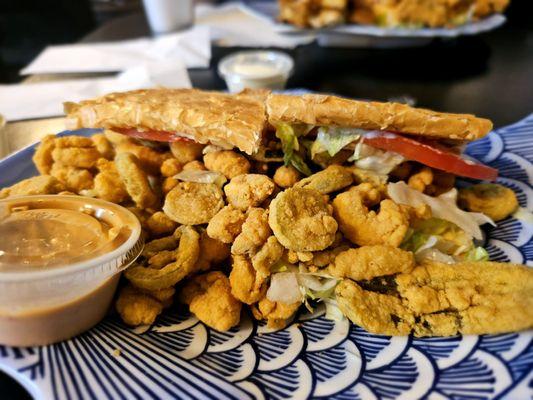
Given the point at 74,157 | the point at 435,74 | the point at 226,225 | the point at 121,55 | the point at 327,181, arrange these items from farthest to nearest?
1. the point at 121,55
2. the point at 435,74
3. the point at 74,157
4. the point at 327,181
5. the point at 226,225

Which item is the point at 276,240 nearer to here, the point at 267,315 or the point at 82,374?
the point at 267,315

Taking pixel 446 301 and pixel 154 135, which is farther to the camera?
pixel 154 135

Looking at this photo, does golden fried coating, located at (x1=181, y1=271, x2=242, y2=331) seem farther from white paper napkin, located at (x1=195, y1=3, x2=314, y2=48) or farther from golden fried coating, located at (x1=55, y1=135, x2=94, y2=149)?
white paper napkin, located at (x1=195, y1=3, x2=314, y2=48)

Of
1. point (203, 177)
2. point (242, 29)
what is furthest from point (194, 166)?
point (242, 29)

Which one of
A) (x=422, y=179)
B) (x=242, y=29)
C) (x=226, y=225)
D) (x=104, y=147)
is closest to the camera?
(x=226, y=225)

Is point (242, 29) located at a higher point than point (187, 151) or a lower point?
lower

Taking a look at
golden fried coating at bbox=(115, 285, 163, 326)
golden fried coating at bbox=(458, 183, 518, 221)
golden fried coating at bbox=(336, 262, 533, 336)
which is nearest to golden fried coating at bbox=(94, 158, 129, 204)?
golden fried coating at bbox=(115, 285, 163, 326)

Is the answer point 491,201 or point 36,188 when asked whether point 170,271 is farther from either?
point 491,201
